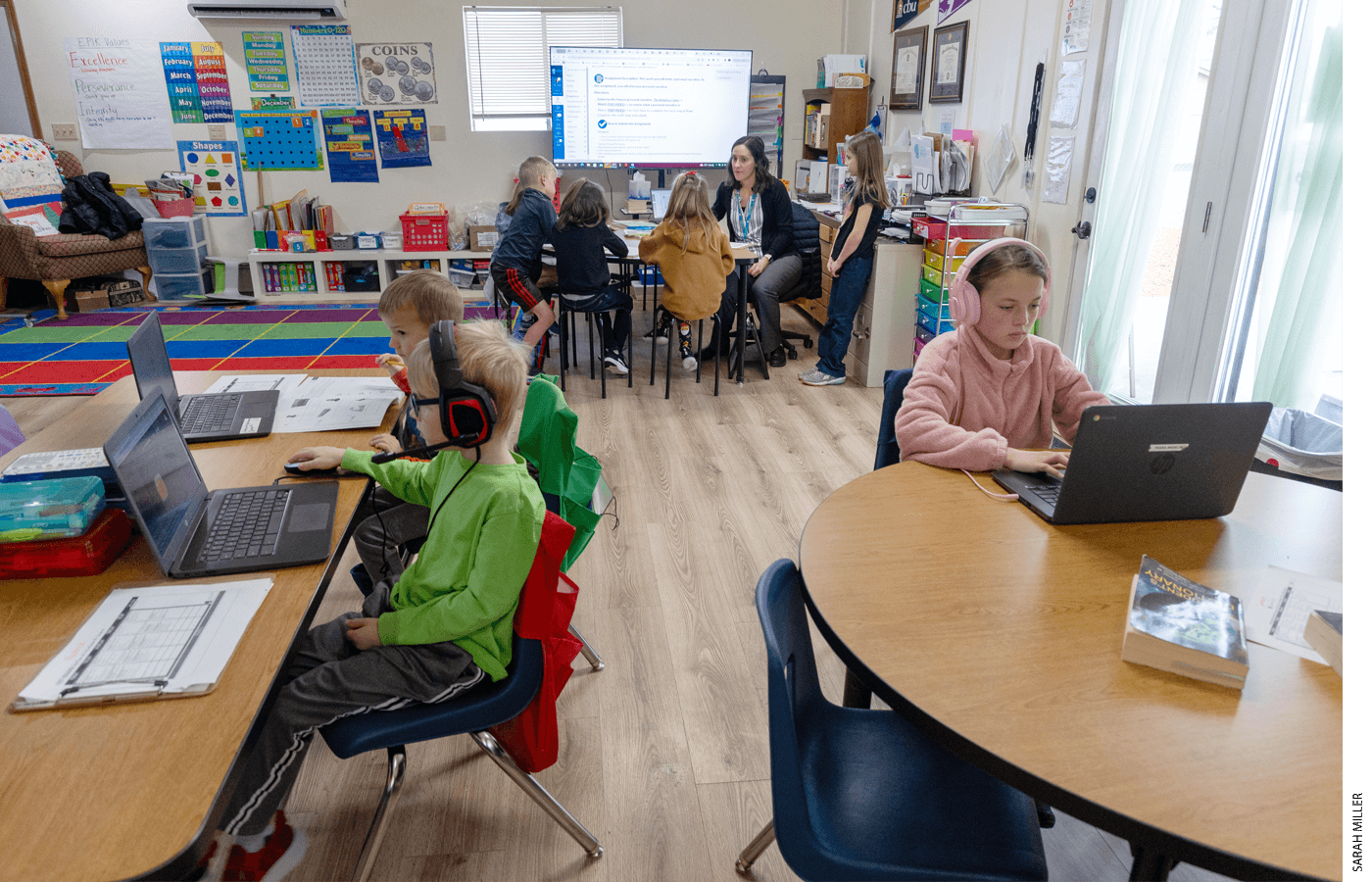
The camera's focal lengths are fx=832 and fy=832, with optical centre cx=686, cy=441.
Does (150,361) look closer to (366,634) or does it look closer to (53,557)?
(53,557)

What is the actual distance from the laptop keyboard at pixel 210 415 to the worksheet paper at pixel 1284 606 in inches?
73.4

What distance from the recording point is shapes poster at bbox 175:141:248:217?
610 centimetres

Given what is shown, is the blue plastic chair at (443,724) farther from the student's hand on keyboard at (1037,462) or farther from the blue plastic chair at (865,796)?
the student's hand on keyboard at (1037,462)

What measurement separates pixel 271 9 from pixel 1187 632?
22.0 ft

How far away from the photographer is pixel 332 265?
634 centimetres

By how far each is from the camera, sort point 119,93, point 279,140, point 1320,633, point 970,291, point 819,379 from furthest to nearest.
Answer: point 279,140
point 119,93
point 819,379
point 970,291
point 1320,633

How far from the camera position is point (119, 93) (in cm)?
593

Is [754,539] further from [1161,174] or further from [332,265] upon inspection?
[332,265]

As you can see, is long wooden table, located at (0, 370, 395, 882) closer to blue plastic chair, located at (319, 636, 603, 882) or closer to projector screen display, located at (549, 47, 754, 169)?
blue plastic chair, located at (319, 636, 603, 882)

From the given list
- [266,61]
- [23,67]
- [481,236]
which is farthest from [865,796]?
[23,67]

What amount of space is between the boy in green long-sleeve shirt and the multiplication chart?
18.5ft

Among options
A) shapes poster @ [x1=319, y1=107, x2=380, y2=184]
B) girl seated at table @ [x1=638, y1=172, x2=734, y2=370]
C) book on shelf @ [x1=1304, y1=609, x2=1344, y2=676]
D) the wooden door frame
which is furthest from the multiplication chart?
book on shelf @ [x1=1304, y1=609, x2=1344, y2=676]

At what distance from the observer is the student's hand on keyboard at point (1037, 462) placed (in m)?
1.56

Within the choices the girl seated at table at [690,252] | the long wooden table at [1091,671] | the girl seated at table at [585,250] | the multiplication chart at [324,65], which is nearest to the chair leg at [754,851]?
the long wooden table at [1091,671]
